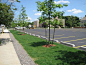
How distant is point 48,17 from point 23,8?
Answer: 13615 millimetres

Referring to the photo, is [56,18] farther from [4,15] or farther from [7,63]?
[7,63]

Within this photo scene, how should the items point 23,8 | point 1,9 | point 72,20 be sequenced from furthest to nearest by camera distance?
1. point 72,20
2. point 23,8
3. point 1,9

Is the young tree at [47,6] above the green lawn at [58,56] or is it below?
above

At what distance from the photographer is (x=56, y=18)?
9562 mm

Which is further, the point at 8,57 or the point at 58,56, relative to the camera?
the point at 58,56

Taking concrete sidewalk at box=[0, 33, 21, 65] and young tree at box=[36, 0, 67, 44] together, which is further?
young tree at box=[36, 0, 67, 44]

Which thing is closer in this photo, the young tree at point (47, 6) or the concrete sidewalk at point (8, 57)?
the concrete sidewalk at point (8, 57)

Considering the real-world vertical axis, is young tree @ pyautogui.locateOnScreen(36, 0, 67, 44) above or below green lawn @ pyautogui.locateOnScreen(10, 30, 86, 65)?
above

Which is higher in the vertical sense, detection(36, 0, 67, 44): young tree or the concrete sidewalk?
detection(36, 0, 67, 44): young tree

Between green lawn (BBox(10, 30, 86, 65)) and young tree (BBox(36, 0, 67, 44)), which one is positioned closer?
green lawn (BBox(10, 30, 86, 65))

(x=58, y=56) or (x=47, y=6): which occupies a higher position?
(x=47, y=6)

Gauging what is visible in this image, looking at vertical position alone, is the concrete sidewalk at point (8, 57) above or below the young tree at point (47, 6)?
below

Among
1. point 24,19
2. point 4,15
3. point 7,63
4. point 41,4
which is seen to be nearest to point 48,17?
point 41,4

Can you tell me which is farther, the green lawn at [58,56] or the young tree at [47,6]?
the young tree at [47,6]
